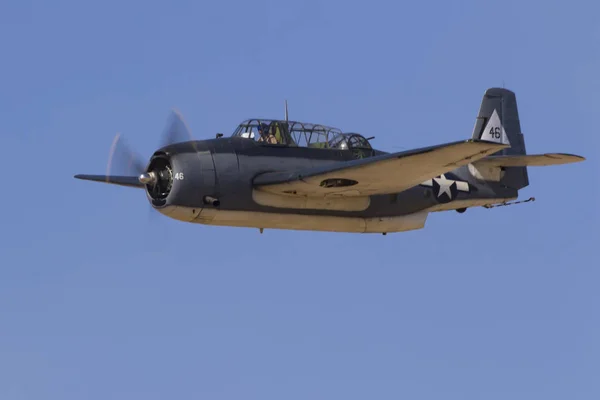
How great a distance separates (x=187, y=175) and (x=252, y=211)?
1802 mm

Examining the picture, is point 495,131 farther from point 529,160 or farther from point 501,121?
point 529,160

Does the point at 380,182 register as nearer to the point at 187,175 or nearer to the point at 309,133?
the point at 309,133

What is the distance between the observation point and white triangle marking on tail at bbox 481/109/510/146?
33.9m

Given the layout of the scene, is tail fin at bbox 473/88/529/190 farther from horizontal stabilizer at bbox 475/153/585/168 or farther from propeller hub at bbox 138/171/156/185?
propeller hub at bbox 138/171/156/185

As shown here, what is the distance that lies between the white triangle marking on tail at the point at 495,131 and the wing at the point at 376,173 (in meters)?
5.80

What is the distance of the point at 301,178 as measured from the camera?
27.2 metres

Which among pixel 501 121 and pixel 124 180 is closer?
pixel 124 180

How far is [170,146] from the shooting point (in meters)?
27.3

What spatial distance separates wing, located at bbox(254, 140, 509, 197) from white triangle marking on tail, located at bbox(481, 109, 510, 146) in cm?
580

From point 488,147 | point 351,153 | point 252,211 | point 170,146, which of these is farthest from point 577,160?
point 170,146

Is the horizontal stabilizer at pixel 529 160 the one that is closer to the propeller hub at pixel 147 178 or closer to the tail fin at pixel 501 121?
the tail fin at pixel 501 121

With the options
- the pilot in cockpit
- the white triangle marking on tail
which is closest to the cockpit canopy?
the pilot in cockpit

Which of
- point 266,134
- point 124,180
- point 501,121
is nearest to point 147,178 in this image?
point 266,134

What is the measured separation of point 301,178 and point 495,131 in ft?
28.5
